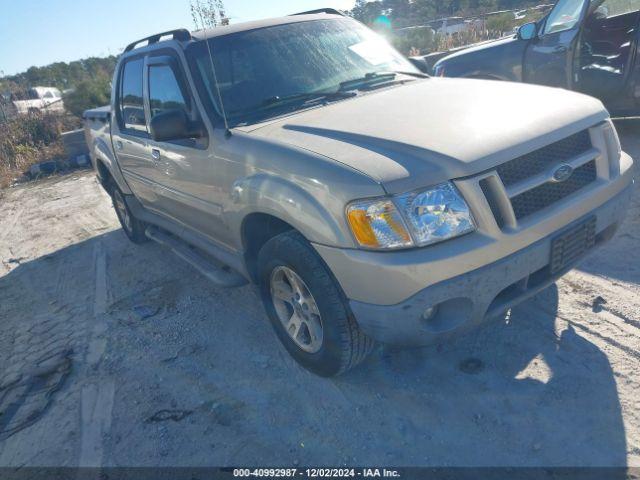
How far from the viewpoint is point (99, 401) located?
130 inches

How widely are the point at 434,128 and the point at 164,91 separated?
223 cm

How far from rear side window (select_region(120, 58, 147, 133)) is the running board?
40.4 inches

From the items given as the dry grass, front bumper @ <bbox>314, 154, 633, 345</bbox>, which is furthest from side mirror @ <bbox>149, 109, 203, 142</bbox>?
the dry grass

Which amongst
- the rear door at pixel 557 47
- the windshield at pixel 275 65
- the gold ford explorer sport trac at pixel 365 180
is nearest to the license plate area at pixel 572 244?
the gold ford explorer sport trac at pixel 365 180

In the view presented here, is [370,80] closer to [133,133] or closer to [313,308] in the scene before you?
[313,308]

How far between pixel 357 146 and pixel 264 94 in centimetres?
113

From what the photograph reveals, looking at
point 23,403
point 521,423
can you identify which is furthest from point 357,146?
point 23,403

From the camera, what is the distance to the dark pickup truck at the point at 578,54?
18.4 ft

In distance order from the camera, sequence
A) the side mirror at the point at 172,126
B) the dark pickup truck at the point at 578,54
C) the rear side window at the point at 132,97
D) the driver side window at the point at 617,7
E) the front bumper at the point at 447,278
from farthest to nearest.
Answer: the driver side window at the point at 617,7 < the dark pickup truck at the point at 578,54 < the rear side window at the point at 132,97 < the side mirror at the point at 172,126 < the front bumper at the point at 447,278

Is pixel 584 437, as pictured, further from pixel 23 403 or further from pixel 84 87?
pixel 84 87

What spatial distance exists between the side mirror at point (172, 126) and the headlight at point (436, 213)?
163cm

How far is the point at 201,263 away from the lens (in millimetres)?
4031

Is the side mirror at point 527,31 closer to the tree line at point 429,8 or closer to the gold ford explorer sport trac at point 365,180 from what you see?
the gold ford explorer sport trac at point 365,180

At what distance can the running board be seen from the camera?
3.67 metres
